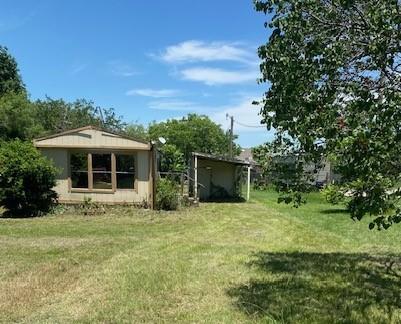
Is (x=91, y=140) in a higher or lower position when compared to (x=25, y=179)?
higher

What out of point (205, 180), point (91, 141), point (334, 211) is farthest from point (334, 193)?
point (205, 180)

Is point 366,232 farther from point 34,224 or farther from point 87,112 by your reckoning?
point 87,112

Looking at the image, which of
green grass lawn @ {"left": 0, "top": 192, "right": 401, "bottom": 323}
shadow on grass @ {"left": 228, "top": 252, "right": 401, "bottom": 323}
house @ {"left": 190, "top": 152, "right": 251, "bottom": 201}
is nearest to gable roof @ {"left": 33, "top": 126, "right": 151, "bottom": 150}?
green grass lawn @ {"left": 0, "top": 192, "right": 401, "bottom": 323}

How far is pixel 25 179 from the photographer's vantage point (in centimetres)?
1684

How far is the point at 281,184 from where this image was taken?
632cm

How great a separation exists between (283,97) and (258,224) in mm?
9961

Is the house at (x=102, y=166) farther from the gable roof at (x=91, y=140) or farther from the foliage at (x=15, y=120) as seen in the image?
the foliage at (x=15, y=120)

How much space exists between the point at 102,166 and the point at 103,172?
0.22 metres

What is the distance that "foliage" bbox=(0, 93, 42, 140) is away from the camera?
3106 centimetres

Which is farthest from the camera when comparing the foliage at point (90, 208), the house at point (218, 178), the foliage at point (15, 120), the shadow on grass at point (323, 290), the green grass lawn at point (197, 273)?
the foliage at point (15, 120)

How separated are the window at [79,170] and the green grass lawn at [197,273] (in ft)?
15.3

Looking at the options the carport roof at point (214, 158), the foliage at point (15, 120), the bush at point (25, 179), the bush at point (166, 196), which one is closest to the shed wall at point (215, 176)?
the carport roof at point (214, 158)

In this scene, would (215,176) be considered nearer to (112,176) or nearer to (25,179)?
(112,176)

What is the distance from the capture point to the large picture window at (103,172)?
62.6 feet
